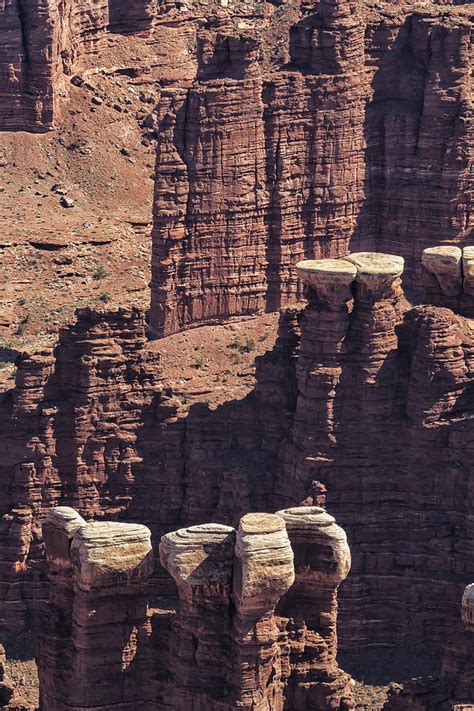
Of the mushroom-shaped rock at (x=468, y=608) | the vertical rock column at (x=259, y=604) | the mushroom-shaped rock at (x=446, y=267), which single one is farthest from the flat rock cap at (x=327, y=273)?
the vertical rock column at (x=259, y=604)

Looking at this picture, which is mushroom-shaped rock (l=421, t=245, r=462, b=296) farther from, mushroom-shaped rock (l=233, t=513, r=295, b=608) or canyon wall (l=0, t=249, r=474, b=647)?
mushroom-shaped rock (l=233, t=513, r=295, b=608)

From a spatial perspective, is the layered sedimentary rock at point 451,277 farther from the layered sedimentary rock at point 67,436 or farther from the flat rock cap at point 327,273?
the layered sedimentary rock at point 67,436

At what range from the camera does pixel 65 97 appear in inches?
5969

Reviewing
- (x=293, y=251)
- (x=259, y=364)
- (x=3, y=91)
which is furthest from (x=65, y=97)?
(x=259, y=364)

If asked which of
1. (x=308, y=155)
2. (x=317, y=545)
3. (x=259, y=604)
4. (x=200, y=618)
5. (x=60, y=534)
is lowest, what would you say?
(x=200, y=618)

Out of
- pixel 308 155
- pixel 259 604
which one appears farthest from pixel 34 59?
pixel 259 604

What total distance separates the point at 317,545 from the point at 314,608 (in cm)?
227

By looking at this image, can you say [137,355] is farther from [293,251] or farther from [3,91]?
[3,91]

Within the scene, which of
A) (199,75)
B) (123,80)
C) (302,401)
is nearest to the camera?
(302,401)

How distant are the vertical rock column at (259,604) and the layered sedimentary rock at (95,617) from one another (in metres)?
3.01

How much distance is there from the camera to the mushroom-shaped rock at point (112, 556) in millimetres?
89000

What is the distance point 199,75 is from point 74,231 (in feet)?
59.5

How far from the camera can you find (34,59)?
14850 cm

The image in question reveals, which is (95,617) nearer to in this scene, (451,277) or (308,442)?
(308,442)
